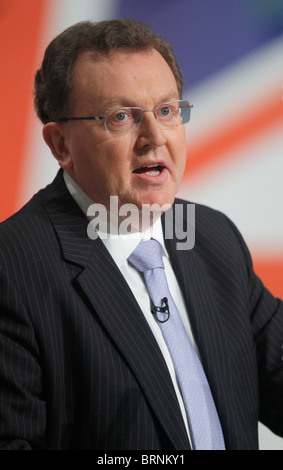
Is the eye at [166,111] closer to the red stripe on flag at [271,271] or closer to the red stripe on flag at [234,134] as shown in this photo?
the red stripe on flag at [234,134]

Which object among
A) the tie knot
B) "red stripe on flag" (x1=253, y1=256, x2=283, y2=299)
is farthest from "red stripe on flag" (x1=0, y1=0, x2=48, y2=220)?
"red stripe on flag" (x1=253, y1=256, x2=283, y2=299)

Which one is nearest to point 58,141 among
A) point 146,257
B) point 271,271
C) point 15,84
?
point 146,257

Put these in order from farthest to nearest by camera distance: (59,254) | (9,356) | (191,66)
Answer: (191,66) → (59,254) → (9,356)

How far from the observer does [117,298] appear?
140cm

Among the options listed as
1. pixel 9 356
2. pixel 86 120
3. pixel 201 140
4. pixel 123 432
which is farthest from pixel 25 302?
pixel 201 140

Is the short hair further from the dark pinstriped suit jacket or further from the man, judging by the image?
the dark pinstriped suit jacket

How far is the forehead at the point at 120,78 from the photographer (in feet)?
4.63

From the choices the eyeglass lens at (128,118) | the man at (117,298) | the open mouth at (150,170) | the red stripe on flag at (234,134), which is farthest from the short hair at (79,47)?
the red stripe on flag at (234,134)

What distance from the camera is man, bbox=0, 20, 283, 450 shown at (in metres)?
1.30

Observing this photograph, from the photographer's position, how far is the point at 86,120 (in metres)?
1.46

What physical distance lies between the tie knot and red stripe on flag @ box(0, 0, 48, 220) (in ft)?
2.36

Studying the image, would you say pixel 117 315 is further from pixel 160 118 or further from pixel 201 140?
pixel 201 140

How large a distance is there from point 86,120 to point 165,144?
20 cm

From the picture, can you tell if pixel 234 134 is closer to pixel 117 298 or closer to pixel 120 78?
pixel 120 78
